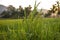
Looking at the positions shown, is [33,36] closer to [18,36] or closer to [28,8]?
[18,36]

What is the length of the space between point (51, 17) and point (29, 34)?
0.80 meters

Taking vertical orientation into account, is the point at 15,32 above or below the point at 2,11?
below

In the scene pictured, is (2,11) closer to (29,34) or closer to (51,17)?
(51,17)

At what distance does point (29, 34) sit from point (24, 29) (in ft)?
0.17

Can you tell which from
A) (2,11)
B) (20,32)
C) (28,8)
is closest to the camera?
(20,32)

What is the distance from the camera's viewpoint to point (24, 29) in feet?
3.90

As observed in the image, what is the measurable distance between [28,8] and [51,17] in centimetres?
38

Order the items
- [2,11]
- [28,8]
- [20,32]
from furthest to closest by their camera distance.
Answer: [2,11], [28,8], [20,32]

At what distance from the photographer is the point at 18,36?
3.80 ft

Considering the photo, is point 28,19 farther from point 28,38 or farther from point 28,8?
point 28,8

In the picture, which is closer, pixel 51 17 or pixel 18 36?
pixel 18 36

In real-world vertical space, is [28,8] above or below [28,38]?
above

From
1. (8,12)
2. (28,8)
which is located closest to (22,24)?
(28,8)

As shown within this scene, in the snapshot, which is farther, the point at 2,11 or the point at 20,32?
the point at 2,11
